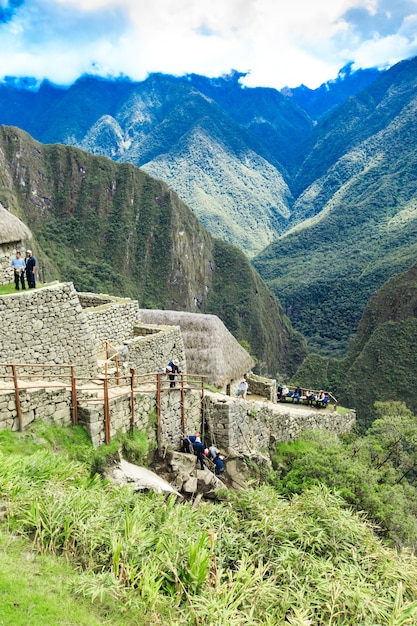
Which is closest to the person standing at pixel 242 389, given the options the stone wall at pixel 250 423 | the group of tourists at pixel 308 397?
the group of tourists at pixel 308 397

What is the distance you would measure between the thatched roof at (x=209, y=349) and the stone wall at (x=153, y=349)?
10542 mm

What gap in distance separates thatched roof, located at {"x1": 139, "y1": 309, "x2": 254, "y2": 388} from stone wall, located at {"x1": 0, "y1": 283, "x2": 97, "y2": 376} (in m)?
14.3

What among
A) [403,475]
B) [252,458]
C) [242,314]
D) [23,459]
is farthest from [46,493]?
[242,314]

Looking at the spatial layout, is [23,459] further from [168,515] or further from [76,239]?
[76,239]

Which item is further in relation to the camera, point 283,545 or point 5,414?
point 5,414

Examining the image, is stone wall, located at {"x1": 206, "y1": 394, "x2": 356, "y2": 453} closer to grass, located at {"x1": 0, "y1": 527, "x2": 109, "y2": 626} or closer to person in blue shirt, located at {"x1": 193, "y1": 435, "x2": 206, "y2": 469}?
person in blue shirt, located at {"x1": 193, "y1": 435, "x2": 206, "y2": 469}

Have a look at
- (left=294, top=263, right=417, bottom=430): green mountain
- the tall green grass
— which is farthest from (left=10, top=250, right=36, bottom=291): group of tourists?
(left=294, top=263, right=417, bottom=430): green mountain

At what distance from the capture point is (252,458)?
1514cm

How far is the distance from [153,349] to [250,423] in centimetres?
403

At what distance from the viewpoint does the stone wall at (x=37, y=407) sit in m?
9.69

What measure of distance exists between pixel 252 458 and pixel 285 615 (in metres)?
8.21

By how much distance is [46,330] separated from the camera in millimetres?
12758

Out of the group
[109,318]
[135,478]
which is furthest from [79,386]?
[109,318]

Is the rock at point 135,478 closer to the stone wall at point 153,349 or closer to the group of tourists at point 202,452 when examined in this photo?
the group of tourists at point 202,452
